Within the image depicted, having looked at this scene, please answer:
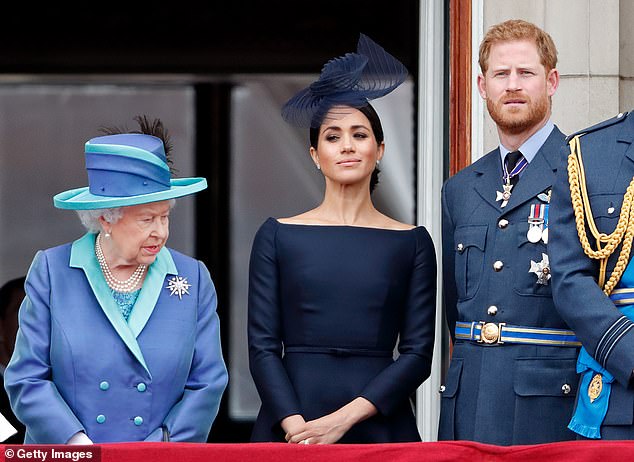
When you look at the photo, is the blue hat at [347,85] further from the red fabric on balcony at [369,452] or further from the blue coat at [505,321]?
the red fabric on balcony at [369,452]

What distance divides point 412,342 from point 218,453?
3.24 ft

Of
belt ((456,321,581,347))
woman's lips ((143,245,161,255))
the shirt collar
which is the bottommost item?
belt ((456,321,581,347))

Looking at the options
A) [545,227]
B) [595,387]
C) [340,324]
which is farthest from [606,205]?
[340,324]

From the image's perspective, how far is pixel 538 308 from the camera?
3.65 metres

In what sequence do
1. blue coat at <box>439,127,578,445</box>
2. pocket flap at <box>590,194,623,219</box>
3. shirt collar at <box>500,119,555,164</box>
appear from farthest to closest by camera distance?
shirt collar at <box>500,119,555,164</box>, blue coat at <box>439,127,578,445</box>, pocket flap at <box>590,194,623,219</box>

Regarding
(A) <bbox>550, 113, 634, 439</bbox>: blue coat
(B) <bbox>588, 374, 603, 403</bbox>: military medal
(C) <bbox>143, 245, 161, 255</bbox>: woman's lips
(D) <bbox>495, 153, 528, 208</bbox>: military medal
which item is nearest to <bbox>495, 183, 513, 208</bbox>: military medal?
(D) <bbox>495, 153, 528, 208</bbox>: military medal

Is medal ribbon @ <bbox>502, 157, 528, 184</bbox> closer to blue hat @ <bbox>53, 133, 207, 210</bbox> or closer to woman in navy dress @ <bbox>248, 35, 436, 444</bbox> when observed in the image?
woman in navy dress @ <bbox>248, 35, 436, 444</bbox>

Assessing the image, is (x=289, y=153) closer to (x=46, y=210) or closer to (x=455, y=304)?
(x=46, y=210)

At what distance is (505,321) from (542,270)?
0.17m

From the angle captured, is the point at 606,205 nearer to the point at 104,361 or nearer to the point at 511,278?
the point at 511,278

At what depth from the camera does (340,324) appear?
12.4 ft

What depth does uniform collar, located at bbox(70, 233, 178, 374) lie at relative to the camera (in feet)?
11.3

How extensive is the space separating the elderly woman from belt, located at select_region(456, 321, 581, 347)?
0.71 metres

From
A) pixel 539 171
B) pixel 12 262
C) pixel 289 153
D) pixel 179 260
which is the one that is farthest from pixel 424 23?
pixel 12 262
